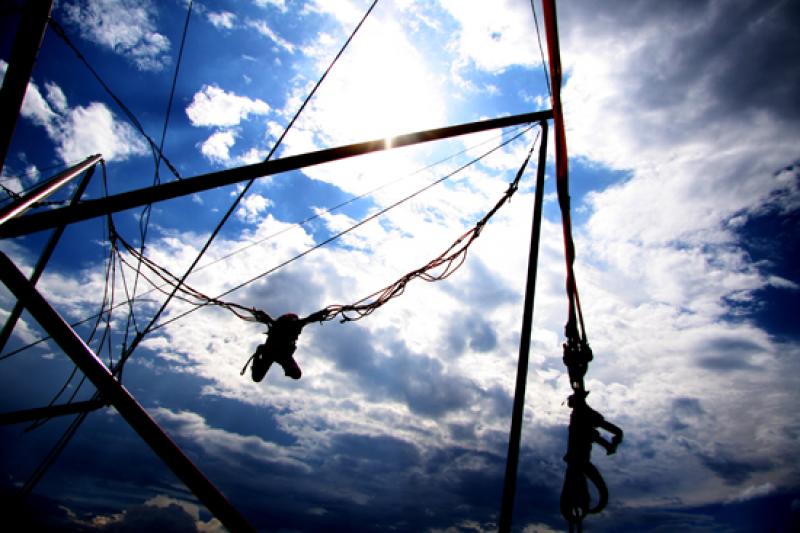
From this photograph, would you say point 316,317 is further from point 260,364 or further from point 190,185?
point 190,185

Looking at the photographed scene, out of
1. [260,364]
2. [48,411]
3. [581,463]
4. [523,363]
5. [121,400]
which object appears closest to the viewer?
[121,400]

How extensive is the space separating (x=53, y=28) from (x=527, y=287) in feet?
28.6

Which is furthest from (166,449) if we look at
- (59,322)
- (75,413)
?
(75,413)

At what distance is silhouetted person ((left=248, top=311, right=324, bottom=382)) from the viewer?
6582mm

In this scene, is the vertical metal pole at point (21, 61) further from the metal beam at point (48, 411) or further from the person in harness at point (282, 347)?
the metal beam at point (48, 411)

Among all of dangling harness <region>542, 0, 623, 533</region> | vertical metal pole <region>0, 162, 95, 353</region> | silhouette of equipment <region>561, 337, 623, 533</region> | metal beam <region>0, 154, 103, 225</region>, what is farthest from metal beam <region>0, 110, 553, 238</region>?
vertical metal pole <region>0, 162, 95, 353</region>

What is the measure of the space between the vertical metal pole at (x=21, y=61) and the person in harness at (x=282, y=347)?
14.1ft

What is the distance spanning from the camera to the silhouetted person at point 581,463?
3775mm

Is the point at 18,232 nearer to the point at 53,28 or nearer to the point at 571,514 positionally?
the point at 53,28

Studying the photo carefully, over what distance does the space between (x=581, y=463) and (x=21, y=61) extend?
652 centimetres

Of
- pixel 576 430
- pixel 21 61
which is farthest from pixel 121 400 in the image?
pixel 576 430

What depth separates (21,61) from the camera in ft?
10.2

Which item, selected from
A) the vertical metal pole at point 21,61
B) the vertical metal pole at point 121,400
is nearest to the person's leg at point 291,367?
the vertical metal pole at point 121,400

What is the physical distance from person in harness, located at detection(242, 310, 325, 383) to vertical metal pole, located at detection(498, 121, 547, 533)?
390 cm
